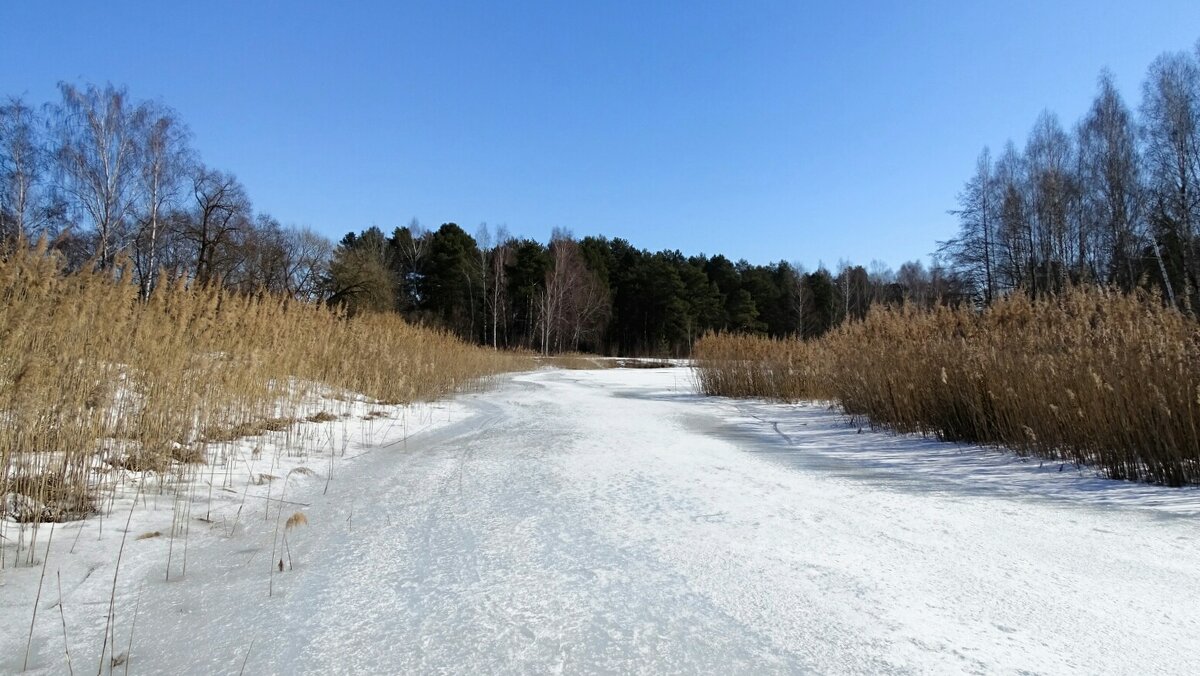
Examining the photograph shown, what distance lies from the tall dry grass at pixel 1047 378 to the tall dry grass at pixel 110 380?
206 inches

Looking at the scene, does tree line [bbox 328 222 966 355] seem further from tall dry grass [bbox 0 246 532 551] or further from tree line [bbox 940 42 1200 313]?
tall dry grass [bbox 0 246 532 551]

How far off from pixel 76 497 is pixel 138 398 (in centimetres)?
102

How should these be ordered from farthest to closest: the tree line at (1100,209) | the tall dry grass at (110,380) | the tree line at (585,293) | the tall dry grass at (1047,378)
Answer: the tree line at (585,293) → the tree line at (1100,209) → the tall dry grass at (1047,378) → the tall dry grass at (110,380)

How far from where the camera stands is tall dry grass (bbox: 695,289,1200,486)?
317 cm

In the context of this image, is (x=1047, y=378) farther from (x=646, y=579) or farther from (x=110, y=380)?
(x=110, y=380)

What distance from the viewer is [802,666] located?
1252 millimetres

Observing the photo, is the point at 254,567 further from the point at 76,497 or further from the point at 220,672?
the point at 76,497

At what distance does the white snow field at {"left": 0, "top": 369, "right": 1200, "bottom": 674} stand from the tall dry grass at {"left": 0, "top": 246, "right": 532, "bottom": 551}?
312 millimetres

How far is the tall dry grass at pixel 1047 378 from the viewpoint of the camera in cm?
317

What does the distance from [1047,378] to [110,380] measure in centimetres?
570

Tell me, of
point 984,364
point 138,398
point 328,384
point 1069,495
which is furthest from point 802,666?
point 328,384

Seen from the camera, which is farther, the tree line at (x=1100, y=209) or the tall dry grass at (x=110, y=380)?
the tree line at (x=1100, y=209)

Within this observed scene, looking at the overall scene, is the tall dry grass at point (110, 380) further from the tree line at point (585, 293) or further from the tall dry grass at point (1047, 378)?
the tree line at point (585, 293)

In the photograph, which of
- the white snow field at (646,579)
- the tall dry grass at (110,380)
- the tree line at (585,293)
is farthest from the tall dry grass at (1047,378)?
the tree line at (585,293)
